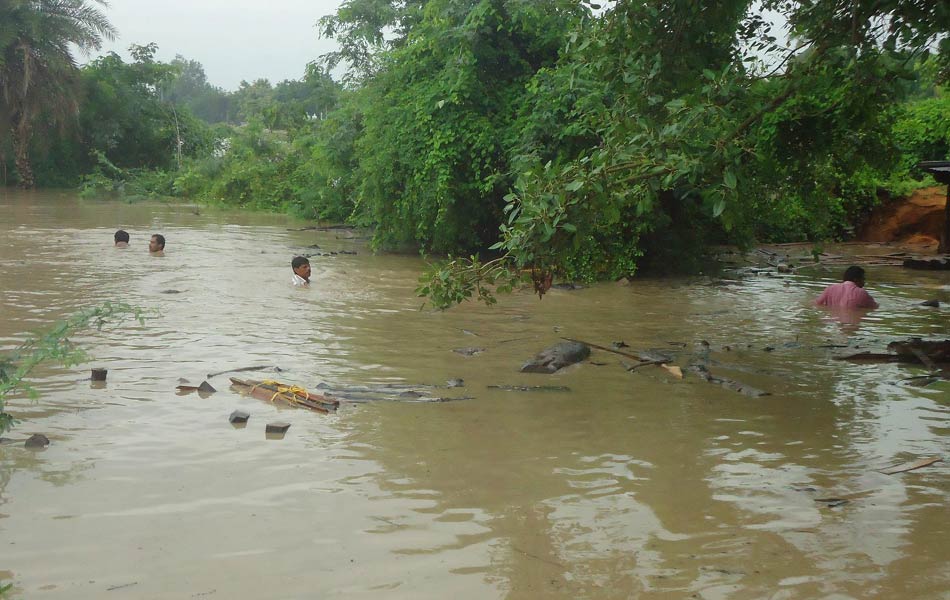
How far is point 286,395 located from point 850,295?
8.64 m

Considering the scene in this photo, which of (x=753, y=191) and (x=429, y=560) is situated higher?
(x=753, y=191)

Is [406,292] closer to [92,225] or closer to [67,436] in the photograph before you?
[67,436]

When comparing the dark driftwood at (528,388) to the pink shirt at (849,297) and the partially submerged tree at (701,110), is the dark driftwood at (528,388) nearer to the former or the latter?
the partially submerged tree at (701,110)

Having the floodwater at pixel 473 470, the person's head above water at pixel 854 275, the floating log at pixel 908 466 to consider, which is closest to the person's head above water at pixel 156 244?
the floodwater at pixel 473 470

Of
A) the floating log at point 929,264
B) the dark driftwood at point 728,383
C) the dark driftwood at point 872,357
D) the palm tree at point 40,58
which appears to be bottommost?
the dark driftwood at point 728,383

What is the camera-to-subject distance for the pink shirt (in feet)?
42.0

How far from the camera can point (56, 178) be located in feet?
148

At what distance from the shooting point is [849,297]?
42.1 ft

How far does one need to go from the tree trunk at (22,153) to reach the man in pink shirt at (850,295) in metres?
36.3

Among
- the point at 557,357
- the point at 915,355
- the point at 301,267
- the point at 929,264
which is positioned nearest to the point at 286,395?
the point at 557,357

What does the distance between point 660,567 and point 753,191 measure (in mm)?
10616

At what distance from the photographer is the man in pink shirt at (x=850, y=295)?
12.8 meters

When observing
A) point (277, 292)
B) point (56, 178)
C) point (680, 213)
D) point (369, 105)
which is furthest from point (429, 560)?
point (56, 178)

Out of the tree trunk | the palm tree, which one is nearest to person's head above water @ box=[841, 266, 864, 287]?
the palm tree
